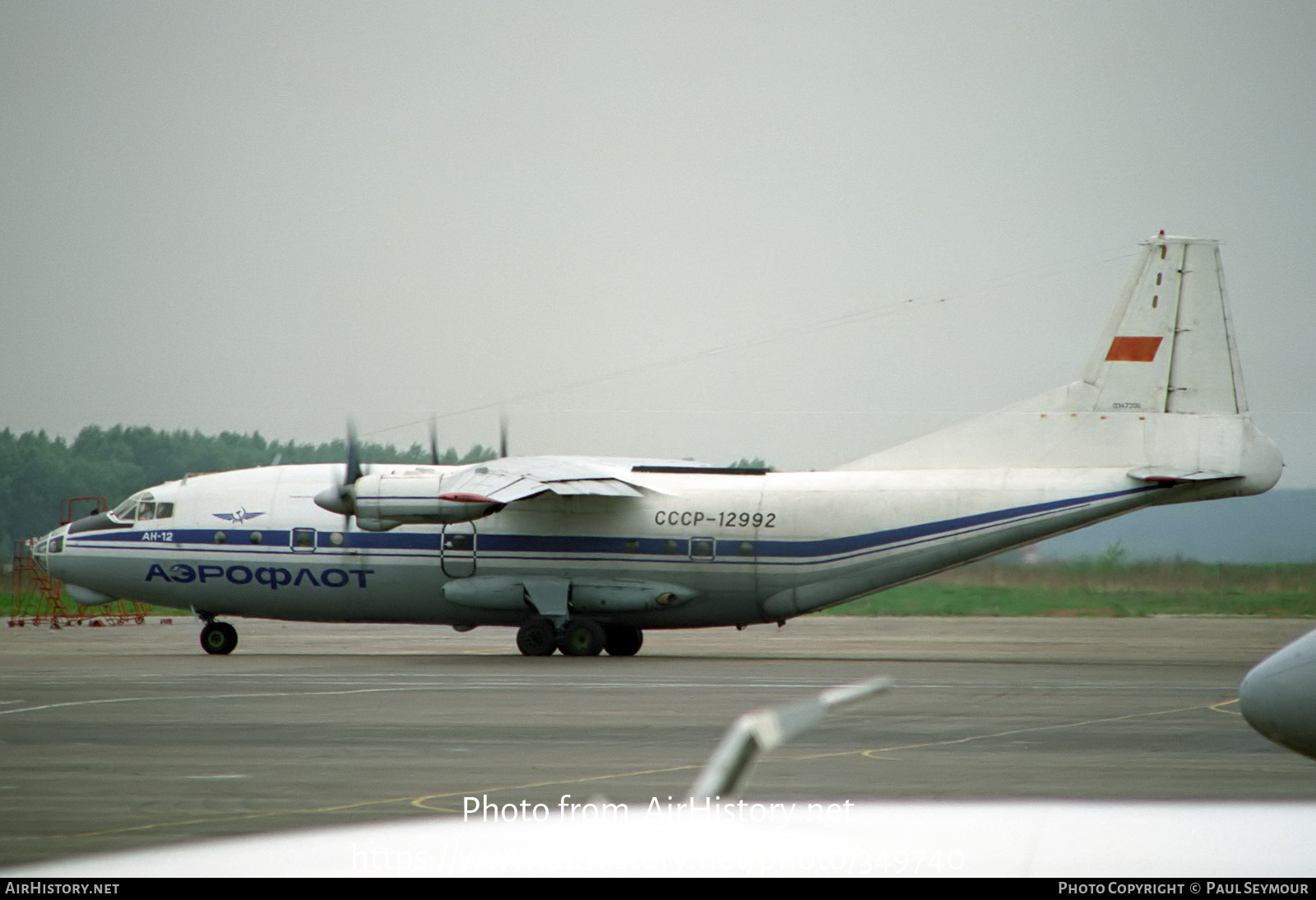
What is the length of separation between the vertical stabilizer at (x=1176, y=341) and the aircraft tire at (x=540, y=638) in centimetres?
1065

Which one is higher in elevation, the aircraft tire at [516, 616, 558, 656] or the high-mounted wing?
the high-mounted wing

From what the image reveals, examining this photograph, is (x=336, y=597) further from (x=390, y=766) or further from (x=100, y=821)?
(x=100, y=821)

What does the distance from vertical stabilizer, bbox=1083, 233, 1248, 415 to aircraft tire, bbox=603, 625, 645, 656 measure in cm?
972

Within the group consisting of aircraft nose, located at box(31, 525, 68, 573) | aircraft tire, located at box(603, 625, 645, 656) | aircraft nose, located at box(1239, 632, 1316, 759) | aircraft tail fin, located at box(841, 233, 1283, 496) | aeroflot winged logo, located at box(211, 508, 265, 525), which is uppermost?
aircraft tail fin, located at box(841, 233, 1283, 496)

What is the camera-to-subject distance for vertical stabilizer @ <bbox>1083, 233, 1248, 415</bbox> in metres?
24.5

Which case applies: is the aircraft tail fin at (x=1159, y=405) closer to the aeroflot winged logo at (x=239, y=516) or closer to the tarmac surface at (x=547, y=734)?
the tarmac surface at (x=547, y=734)

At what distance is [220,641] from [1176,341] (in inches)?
749

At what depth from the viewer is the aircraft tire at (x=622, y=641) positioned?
27.6 metres

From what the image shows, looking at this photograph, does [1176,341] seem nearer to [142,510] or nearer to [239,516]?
[239,516]

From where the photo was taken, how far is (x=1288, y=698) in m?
7.76

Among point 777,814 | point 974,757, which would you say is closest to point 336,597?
point 974,757

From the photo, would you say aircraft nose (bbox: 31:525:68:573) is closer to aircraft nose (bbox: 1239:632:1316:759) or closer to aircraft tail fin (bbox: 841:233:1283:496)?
aircraft tail fin (bbox: 841:233:1283:496)

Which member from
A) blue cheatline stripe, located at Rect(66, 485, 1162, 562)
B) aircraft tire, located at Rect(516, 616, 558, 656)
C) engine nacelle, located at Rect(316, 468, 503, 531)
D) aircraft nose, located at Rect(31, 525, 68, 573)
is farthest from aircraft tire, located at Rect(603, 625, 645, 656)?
aircraft nose, located at Rect(31, 525, 68, 573)
